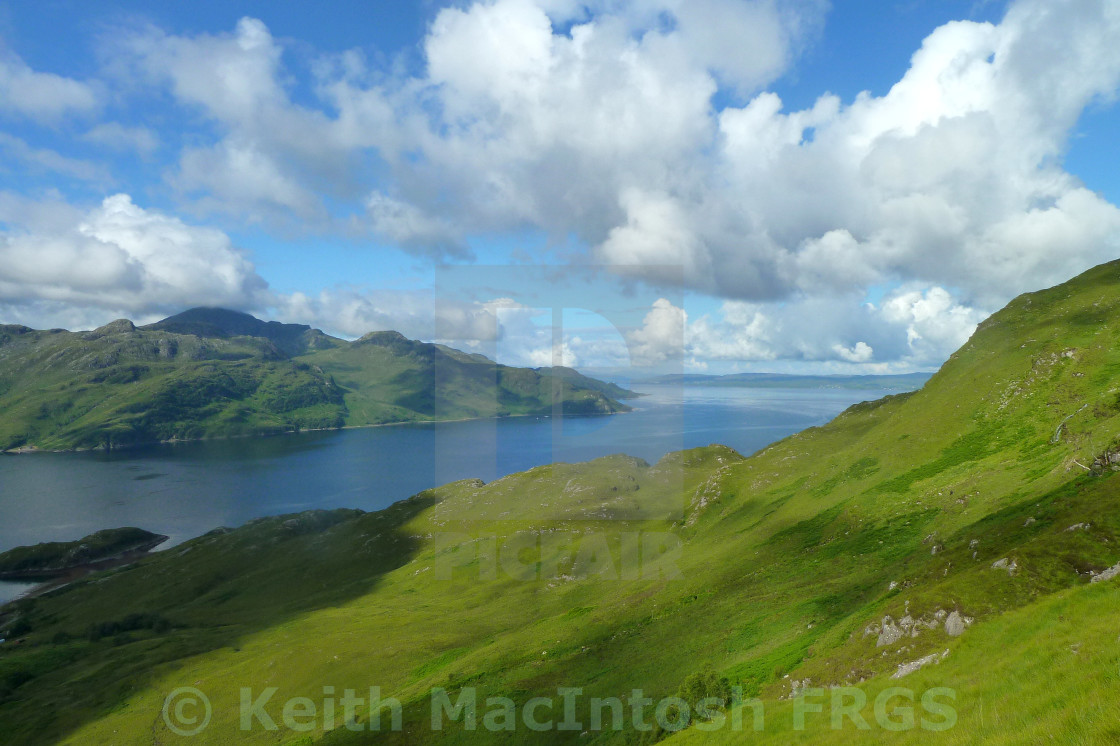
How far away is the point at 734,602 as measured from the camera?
48750mm

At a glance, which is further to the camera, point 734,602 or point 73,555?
point 73,555

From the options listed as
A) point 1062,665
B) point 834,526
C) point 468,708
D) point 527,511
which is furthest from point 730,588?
point 527,511

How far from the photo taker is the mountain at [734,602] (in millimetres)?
22531

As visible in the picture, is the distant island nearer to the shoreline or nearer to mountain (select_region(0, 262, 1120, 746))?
the shoreline

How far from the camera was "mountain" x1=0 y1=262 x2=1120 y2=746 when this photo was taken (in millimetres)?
22531

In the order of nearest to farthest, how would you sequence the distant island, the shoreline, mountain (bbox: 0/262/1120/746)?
mountain (bbox: 0/262/1120/746), the shoreline, the distant island

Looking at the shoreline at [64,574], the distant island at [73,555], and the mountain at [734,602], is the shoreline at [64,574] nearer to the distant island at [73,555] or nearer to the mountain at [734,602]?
the distant island at [73,555]

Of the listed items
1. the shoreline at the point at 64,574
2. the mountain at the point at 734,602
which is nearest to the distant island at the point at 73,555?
the shoreline at the point at 64,574

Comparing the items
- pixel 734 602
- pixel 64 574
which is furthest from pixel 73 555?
pixel 734 602

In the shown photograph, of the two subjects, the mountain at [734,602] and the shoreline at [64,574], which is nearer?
the mountain at [734,602]

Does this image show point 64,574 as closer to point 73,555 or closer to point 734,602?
point 73,555

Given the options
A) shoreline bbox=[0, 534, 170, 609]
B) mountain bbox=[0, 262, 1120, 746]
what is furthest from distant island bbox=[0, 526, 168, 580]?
mountain bbox=[0, 262, 1120, 746]

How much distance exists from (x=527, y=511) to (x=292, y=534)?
77.7 metres

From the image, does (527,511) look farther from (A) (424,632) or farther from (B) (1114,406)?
(B) (1114,406)
